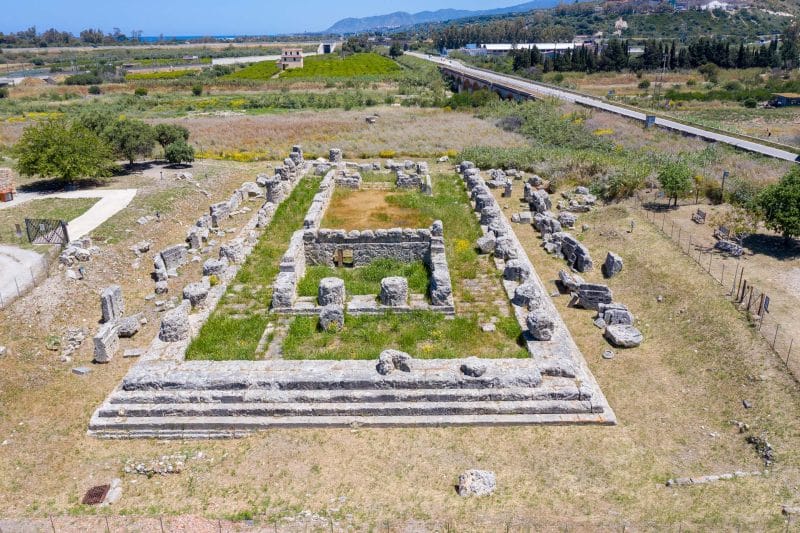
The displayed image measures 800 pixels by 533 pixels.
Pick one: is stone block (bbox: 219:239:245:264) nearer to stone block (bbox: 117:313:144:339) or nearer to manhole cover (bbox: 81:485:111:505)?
stone block (bbox: 117:313:144:339)

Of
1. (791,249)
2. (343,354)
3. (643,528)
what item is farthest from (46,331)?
(791,249)

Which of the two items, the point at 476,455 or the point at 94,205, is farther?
the point at 94,205

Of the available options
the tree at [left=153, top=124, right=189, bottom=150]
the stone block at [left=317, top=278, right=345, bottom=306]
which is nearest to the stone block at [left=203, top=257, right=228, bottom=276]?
the stone block at [left=317, top=278, right=345, bottom=306]

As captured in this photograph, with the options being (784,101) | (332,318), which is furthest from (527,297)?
(784,101)

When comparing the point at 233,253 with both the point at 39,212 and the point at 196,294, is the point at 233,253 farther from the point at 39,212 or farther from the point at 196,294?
the point at 39,212

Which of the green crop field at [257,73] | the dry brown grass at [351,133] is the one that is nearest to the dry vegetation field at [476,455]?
the dry brown grass at [351,133]

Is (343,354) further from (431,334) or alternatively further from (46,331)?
(46,331)
